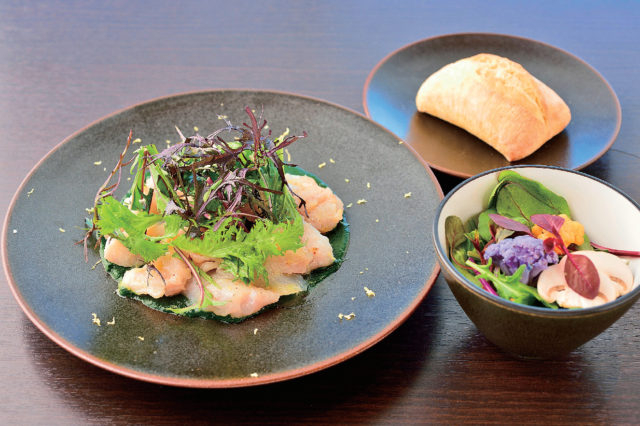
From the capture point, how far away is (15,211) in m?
1.64

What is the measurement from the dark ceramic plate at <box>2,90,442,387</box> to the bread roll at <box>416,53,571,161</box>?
11.4 inches

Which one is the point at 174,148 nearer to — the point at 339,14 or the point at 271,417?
the point at 271,417

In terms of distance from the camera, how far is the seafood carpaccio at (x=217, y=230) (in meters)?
1.45

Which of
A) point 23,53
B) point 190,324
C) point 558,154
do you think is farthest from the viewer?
point 23,53

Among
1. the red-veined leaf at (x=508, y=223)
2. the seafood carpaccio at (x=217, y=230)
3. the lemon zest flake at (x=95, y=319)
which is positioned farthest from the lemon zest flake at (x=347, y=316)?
the lemon zest flake at (x=95, y=319)

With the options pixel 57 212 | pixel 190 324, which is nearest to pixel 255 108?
pixel 57 212

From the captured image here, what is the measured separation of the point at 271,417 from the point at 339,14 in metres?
1.97

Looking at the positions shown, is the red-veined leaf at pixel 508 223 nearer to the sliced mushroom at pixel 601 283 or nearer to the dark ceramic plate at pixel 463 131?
the sliced mushroom at pixel 601 283

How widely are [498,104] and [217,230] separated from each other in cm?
99

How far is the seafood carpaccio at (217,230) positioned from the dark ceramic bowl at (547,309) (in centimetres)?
35

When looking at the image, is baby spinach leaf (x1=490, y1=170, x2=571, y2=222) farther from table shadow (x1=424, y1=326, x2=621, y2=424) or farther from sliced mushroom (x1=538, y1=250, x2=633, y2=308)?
table shadow (x1=424, y1=326, x2=621, y2=424)

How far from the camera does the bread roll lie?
1942 millimetres

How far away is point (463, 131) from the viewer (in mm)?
2098

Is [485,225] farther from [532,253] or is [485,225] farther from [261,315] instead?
[261,315]
